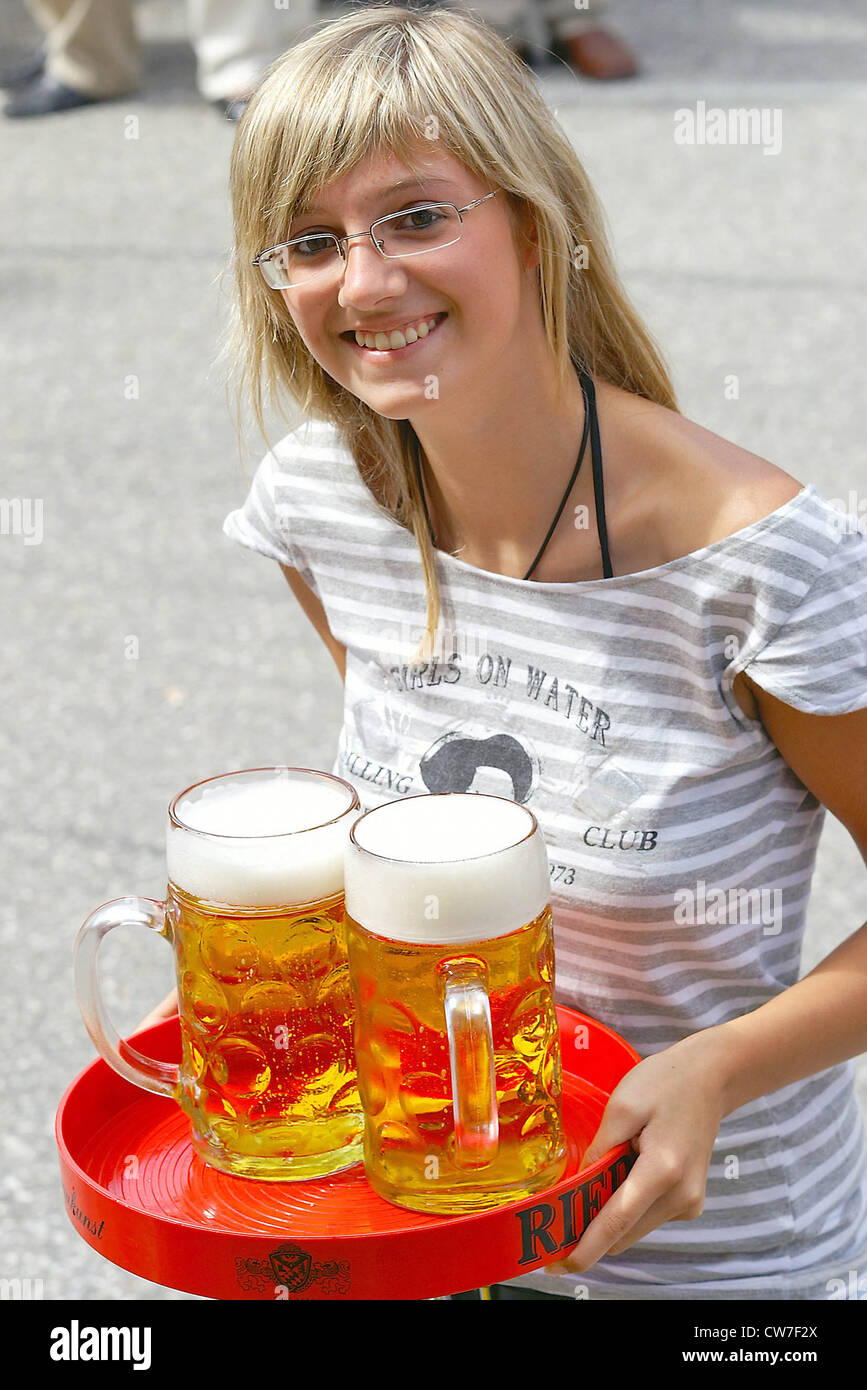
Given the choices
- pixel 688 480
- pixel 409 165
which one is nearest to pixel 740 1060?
pixel 688 480

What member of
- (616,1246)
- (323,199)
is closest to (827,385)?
(323,199)

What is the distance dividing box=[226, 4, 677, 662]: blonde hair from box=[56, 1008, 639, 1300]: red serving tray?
49 centimetres

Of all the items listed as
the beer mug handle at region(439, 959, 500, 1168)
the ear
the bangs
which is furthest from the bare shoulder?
the beer mug handle at region(439, 959, 500, 1168)

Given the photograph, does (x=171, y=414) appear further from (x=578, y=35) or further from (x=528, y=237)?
(x=578, y=35)

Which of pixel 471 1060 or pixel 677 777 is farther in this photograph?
pixel 677 777

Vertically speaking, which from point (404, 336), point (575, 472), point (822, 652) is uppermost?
point (404, 336)

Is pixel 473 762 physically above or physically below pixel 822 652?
below

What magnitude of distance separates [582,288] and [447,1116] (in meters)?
0.75

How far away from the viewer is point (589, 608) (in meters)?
1.31

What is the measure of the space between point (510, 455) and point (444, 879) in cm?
52

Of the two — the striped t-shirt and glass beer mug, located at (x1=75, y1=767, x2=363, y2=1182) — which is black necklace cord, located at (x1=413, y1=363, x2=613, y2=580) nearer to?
the striped t-shirt

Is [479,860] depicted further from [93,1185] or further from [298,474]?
[298,474]

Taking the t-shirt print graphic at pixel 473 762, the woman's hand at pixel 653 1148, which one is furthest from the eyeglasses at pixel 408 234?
the woman's hand at pixel 653 1148

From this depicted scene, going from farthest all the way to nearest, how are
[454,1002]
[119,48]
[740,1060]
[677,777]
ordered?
1. [119,48]
2. [677,777]
3. [740,1060]
4. [454,1002]
